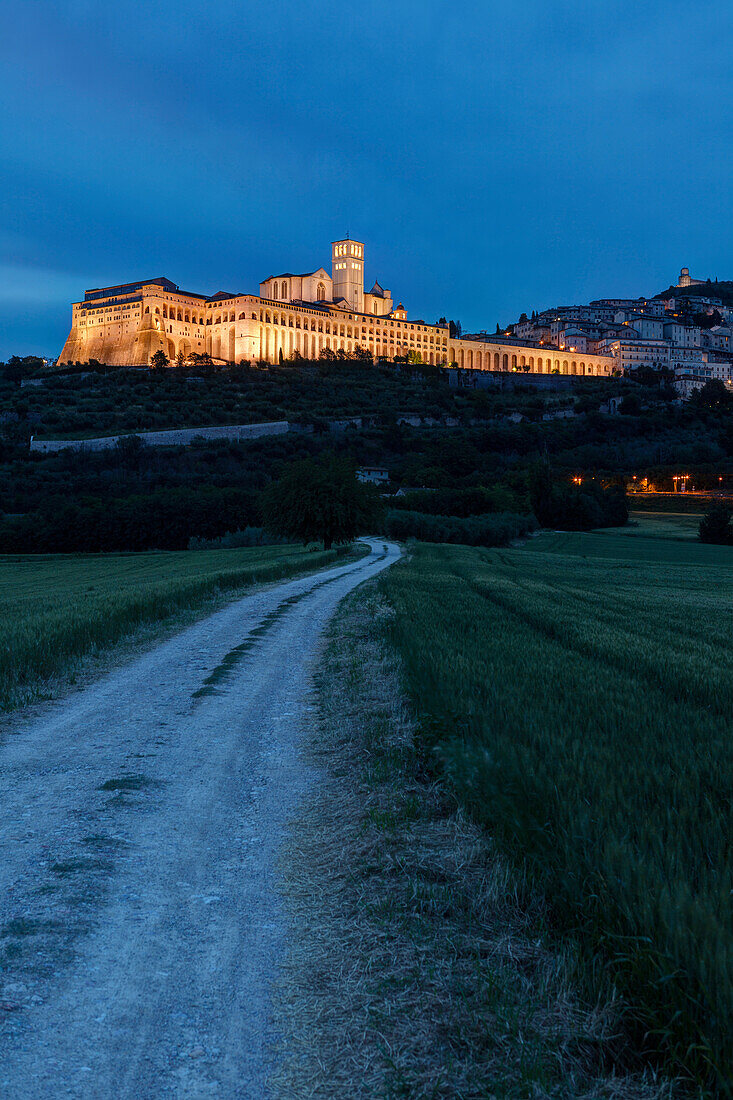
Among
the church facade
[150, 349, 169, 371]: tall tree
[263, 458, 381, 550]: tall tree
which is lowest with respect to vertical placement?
[263, 458, 381, 550]: tall tree

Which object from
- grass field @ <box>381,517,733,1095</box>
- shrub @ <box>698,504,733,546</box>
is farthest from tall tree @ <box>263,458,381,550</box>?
shrub @ <box>698,504,733,546</box>

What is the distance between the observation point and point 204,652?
15047 millimetres

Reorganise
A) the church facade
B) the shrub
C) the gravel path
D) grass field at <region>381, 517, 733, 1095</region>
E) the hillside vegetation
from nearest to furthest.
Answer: grass field at <region>381, 517, 733, 1095</region>
the gravel path
the shrub
the hillside vegetation
the church facade

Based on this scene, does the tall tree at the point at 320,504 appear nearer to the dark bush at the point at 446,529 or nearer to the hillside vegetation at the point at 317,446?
the dark bush at the point at 446,529

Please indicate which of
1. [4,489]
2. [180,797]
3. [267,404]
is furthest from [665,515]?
[180,797]

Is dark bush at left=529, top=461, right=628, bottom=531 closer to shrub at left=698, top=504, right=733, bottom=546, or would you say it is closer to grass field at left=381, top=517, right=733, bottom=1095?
shrub at left=698, top=504, right=733, bottom=546

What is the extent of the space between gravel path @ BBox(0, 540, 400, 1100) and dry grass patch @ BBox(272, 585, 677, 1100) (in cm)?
22

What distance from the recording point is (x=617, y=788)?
481cm

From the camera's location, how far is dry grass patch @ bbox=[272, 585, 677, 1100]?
3.18m

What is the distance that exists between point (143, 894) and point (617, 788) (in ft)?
9.82

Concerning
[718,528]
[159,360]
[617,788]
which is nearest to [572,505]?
[718,528]

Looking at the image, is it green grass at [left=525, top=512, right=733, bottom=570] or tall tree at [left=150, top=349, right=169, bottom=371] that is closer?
green grass at [left=525, top=512, right=733, bottom=570]

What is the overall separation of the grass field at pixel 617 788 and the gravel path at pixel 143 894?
5.03 feet

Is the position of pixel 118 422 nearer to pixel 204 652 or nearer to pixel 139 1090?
pixel 204 652
